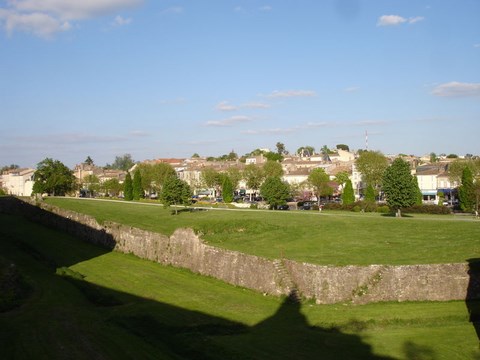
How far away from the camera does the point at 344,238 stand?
30.5 meters

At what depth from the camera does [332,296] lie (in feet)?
73.1

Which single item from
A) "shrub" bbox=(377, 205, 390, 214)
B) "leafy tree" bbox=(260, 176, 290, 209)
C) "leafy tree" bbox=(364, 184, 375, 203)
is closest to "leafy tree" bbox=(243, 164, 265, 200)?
"leafy tree" bbox=(364, 184, 375, 203)

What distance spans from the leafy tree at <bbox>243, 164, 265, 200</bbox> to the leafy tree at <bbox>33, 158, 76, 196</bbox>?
3188 cm

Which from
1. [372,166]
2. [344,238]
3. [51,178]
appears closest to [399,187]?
[344,238]

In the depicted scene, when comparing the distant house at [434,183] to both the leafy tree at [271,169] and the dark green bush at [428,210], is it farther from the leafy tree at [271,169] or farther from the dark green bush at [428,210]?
the dark green bush at [428,210]

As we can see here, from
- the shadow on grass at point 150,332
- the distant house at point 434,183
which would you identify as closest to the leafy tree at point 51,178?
the shadow on grass at point 150,332

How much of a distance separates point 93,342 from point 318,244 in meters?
15.2

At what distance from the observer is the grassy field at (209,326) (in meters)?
16.5

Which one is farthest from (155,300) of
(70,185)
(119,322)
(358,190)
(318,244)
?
(358,190)

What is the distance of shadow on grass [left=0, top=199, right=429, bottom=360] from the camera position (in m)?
16.4

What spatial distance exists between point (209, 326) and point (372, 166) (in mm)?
71276

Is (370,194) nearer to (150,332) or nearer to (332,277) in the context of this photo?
(332,277)

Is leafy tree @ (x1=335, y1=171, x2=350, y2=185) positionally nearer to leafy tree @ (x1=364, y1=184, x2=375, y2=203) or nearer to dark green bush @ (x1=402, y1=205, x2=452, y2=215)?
leafy tree @ (x1=364, y1=184, x2=375, y2=203)

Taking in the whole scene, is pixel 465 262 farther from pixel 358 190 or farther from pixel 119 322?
pixel 358 190
